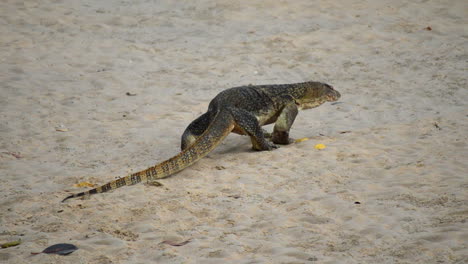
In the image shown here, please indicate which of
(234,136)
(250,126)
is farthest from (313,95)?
(250,126)

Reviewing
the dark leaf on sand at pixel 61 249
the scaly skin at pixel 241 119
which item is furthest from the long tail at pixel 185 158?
the dark leaf on sand at pixel 61 249

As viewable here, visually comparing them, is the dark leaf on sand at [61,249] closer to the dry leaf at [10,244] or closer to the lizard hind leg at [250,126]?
the dry leaf at [10,244]

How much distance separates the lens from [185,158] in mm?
5578

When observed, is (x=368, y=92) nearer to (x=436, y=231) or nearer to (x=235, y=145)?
(x=235, y=145)

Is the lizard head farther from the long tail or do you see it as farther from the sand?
the long tail

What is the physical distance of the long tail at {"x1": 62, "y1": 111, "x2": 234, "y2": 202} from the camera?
5.15 m

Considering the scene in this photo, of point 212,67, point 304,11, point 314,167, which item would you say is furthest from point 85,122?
point 304,11

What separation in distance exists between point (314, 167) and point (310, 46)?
525 cm

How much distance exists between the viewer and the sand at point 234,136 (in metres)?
4.14

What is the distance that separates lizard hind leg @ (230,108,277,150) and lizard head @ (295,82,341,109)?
88 cm

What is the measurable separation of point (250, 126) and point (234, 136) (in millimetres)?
1133

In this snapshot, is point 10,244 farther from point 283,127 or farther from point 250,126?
point 283,127

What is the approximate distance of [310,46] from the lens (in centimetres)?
1048

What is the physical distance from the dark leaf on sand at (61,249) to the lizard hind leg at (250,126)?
8.25ft
